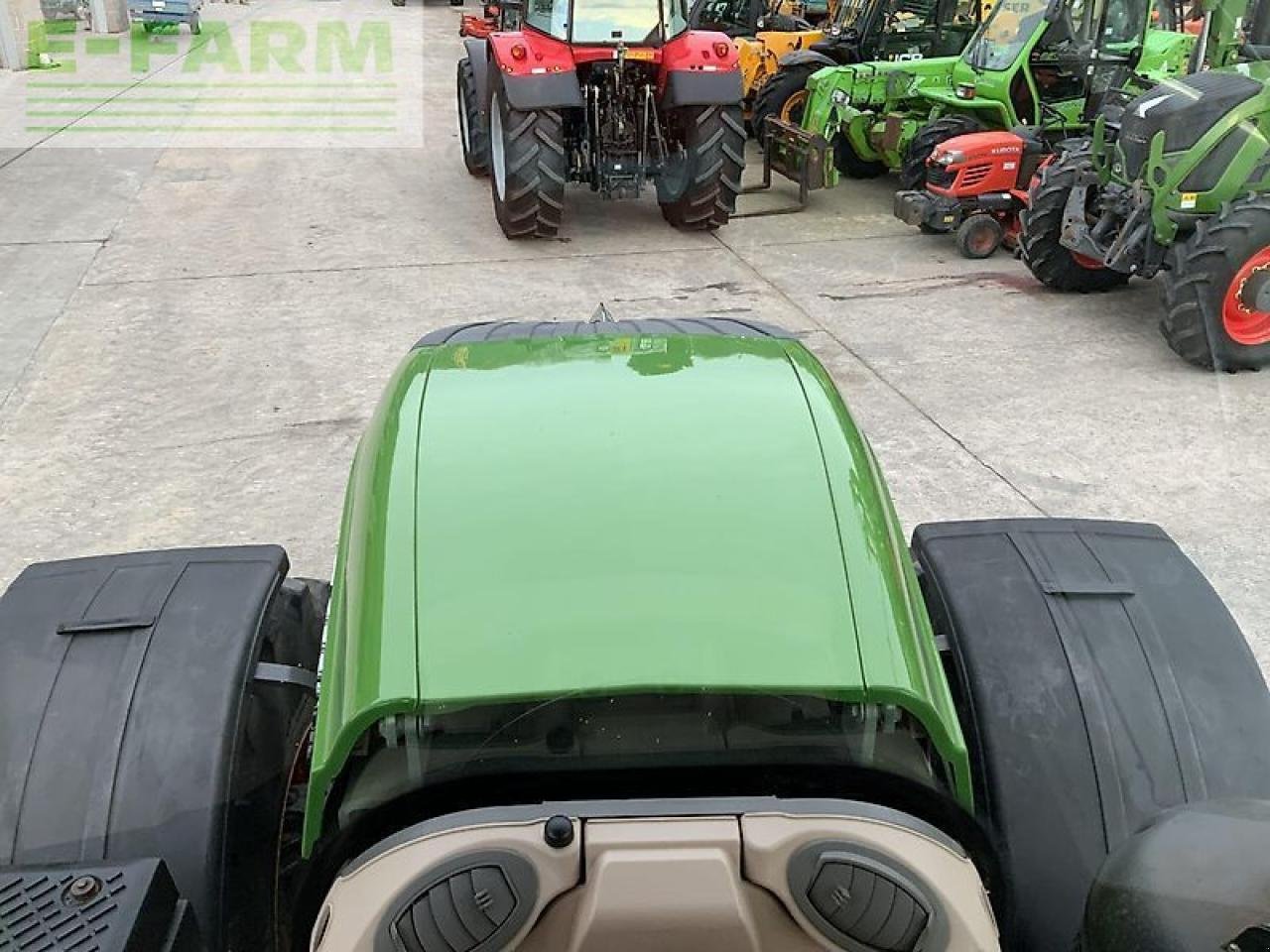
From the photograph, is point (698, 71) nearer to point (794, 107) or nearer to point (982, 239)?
point (982, 239)

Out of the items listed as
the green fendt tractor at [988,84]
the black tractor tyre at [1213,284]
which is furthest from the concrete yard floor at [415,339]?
the green fendt tractor at [988,84]

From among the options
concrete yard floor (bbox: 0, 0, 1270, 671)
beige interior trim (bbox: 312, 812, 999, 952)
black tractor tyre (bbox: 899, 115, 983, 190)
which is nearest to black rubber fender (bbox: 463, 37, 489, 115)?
Result: concrete yard floor (bbox: 0, 0, 1270, 671)

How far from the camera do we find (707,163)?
8312mm

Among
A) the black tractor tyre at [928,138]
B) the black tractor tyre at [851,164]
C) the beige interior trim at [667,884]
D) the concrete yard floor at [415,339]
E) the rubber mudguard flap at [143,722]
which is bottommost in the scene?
the concrete yard floor at [415,339]

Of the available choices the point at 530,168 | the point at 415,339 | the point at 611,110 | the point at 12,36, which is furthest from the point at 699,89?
the point at 12,36

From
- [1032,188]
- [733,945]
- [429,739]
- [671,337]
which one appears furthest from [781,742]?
[1032,188]

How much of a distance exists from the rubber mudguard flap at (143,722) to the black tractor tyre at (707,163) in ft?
21.7

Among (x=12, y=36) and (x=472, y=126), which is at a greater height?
(x=12, y=36)

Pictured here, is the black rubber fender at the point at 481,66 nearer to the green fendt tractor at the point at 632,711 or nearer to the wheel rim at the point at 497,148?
the wheel rim at the point at 497,148

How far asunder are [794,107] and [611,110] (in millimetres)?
2973

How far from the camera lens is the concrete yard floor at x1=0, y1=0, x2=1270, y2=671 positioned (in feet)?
15.1

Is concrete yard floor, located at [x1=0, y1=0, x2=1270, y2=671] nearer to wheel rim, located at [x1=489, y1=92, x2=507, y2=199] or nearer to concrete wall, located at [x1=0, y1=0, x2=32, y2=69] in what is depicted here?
wheel rim, located at [x1=489, y1=92, x2=507, y2=199]

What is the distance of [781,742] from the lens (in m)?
1.66

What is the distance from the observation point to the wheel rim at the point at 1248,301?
19.0 feet
